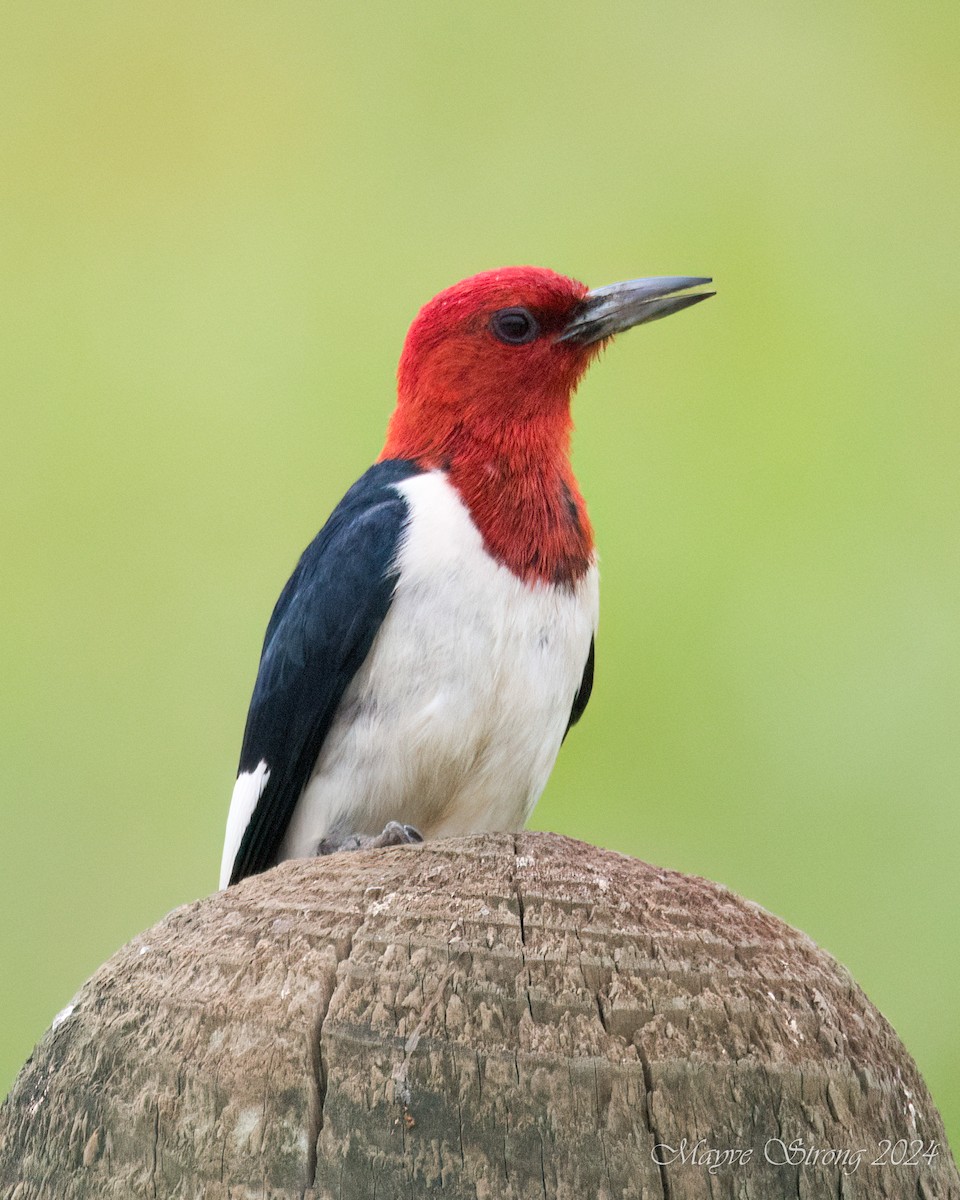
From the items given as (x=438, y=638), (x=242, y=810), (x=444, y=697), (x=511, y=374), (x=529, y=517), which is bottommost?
(x=242, y=810)

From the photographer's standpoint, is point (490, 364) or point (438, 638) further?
point (490, 364)

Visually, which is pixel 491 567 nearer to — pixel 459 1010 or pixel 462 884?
pixel 462 884

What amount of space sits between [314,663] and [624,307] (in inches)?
47.4

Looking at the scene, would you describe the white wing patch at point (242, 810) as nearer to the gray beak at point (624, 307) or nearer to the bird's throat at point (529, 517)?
the bird's throat at point (529, 517)

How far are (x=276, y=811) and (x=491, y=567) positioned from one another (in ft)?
2.33

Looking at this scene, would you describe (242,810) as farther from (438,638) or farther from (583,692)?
(583,692)

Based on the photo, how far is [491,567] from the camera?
313 cm

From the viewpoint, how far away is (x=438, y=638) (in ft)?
10.0

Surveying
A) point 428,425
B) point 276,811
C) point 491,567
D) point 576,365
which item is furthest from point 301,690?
point 576,365

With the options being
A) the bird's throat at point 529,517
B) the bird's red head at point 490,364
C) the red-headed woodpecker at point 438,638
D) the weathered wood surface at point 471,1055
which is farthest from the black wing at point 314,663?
the weathered wood surface at point 471,1055

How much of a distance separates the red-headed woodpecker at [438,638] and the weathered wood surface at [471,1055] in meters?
1.11

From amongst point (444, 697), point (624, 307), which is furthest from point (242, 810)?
point (624, 307)

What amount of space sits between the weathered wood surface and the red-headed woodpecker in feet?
3.63

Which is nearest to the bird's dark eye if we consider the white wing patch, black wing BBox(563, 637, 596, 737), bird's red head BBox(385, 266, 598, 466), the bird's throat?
bird's red head BBox(385, 266, 598, 466)
